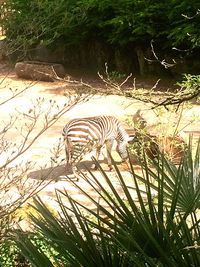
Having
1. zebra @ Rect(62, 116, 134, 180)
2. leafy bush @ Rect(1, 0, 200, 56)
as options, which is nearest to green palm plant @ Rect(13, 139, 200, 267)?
zebra @ Rect(62, 116, 134, 180)

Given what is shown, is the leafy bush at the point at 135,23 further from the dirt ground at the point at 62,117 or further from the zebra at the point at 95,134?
the zebra at the point at 95,134

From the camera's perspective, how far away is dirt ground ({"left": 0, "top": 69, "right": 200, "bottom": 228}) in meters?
7.16

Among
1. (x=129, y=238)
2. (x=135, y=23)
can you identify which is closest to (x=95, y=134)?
(x=129, y=238)

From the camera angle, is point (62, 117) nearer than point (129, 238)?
No

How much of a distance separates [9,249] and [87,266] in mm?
2506

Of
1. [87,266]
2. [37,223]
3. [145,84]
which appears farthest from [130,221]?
[145,84]

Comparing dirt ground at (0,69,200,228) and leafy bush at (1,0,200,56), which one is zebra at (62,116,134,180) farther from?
leafy bush at (1,0,200,56)

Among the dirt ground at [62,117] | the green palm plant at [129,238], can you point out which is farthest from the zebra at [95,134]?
the green palm plant at [129,238]

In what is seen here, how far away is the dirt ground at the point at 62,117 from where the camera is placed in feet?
23.5

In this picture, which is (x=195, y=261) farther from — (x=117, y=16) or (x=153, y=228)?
(x=117, y=16)

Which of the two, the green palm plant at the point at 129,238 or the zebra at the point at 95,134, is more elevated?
the green palm plant at the point at 129,238

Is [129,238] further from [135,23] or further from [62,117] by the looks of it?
[135,23]

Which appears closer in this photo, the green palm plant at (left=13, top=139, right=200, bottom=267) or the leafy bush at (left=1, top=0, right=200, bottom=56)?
the green palm plant at (left=13, top=139, right=200, bottom=267)

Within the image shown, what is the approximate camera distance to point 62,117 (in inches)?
449
